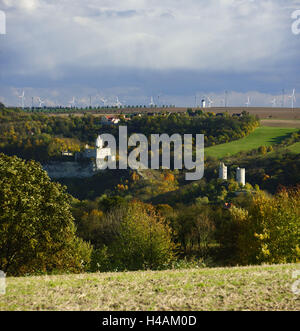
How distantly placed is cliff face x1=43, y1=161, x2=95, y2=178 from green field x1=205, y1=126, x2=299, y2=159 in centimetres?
3873

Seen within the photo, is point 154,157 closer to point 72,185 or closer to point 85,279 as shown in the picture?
point 72,185

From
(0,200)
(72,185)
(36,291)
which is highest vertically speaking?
(0,200)

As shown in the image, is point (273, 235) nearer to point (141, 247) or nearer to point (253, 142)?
point (141, 247)

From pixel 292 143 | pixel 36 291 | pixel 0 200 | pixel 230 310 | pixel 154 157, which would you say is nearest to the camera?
pixel 230 310

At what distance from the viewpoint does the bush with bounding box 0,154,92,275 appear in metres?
20.9

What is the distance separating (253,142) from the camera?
5246 inches

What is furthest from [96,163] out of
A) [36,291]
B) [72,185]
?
[36,291]

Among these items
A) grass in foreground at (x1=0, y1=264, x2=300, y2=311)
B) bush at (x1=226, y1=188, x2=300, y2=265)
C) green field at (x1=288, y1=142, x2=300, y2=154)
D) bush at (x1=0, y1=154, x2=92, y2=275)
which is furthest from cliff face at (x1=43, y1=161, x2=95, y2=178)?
grass in foreground at (x1=0, y1=264, x2=300, y2=311)

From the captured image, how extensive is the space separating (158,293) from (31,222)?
10752 millimetres

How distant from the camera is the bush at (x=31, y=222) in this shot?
20.9 meters

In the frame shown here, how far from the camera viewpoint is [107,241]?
53.7 m

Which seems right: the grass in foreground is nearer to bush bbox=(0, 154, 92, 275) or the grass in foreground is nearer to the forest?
bush bbox=(0, 154, 92, 275)

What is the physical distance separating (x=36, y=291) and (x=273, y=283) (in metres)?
6.95

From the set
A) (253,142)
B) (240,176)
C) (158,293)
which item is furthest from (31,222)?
(253,142)
